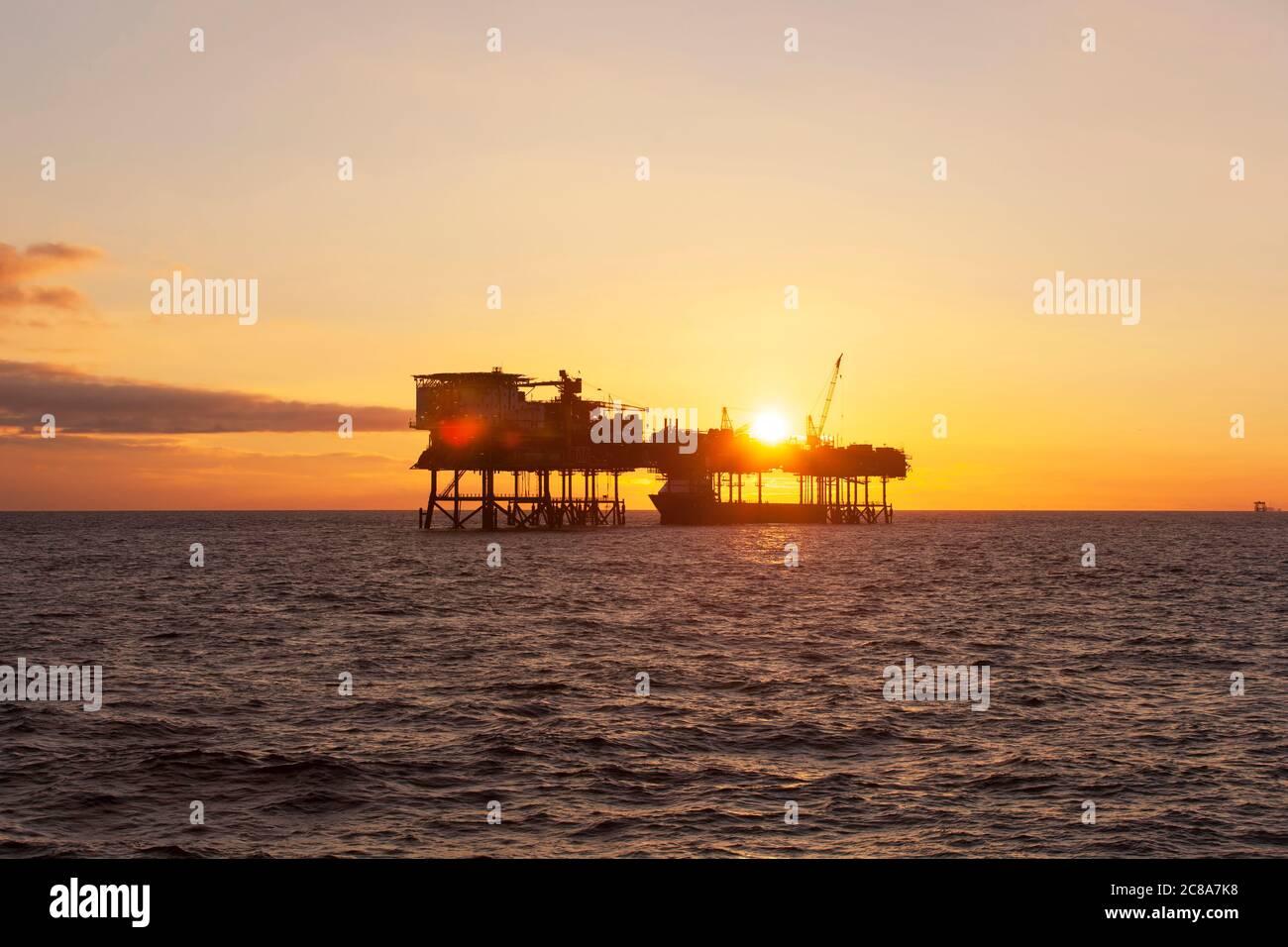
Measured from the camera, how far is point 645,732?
80.9 ft

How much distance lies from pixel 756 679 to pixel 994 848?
52.0 feet

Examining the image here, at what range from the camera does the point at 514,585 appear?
70312 mm

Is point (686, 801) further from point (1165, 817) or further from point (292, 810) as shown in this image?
point (1165, 817)

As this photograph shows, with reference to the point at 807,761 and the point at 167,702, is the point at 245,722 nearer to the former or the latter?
the point at 167,702

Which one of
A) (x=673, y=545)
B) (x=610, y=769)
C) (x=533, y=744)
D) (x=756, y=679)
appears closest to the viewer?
(x=610, y=769)

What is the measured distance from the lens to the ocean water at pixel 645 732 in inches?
696

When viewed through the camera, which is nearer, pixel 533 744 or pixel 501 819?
pixel 501 819

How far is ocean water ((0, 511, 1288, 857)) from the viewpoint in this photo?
1769 centimetres

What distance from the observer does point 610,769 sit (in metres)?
21.3

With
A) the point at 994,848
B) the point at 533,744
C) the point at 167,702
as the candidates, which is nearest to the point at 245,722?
the point at 167,702

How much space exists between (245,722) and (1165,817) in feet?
64.7
